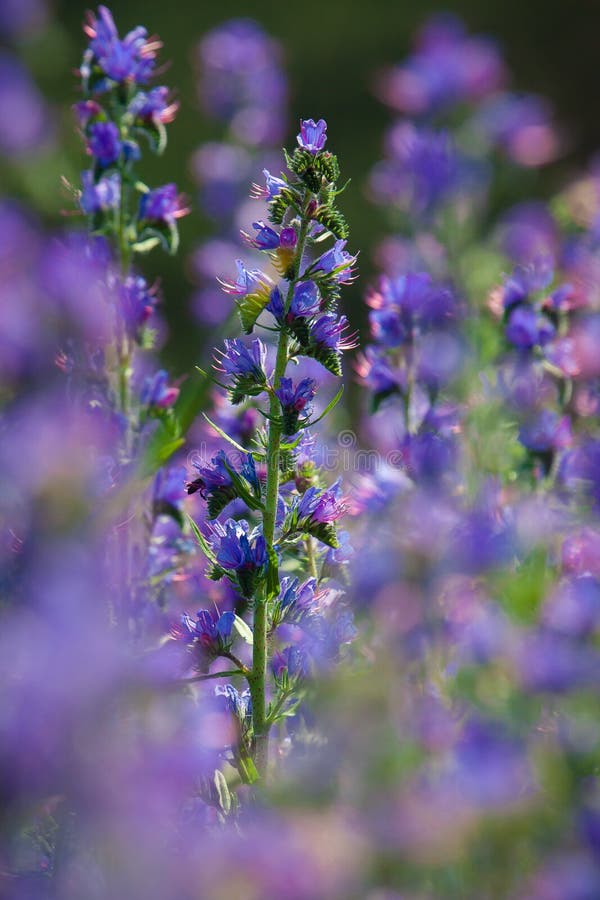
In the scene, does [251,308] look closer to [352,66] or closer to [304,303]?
[304,303]

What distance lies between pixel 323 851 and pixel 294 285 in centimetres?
74

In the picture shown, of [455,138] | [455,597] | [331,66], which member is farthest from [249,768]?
[331,66]

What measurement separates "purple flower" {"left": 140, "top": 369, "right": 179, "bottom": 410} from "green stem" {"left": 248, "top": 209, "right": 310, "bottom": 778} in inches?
13.3

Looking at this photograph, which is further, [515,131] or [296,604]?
[515,131]

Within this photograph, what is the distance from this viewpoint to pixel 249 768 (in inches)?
43.9

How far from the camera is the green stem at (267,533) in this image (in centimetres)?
119

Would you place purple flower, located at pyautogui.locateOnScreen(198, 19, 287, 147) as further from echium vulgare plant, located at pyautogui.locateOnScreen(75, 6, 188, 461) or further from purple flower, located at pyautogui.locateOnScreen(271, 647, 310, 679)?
purple flower, located at pyautogui.locateOnScreen(271, 647, 310, 679)

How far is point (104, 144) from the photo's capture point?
4.99 feet

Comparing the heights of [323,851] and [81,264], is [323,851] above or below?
Answer: below

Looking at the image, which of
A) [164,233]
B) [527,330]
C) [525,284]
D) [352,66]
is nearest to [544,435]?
[527,330]

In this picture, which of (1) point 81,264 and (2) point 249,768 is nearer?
(2) point 249,768

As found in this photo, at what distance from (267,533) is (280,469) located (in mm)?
98

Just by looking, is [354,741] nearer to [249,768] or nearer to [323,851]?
[323,851]

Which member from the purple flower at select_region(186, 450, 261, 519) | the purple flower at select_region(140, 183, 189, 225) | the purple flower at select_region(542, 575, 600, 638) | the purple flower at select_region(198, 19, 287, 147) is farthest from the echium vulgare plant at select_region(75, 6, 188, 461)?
the purple flower at select_region(198, 19, 287, 147)
